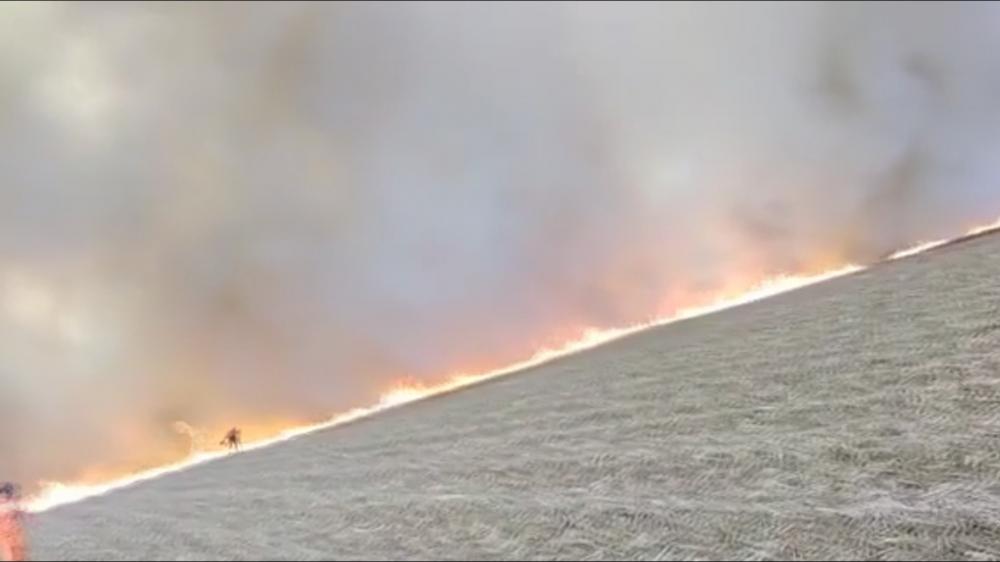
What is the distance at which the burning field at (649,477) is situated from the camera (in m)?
0.63

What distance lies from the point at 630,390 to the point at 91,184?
1.86m

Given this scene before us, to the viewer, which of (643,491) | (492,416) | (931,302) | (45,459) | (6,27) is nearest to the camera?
(643,491)

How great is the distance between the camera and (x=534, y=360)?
2.36 m

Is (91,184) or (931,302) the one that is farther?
(91,184)

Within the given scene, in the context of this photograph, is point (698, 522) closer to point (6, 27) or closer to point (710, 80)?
point (6, 27)

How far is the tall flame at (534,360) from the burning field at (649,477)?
1.38ft

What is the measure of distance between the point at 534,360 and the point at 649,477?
63.2 inches

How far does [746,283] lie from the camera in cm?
303

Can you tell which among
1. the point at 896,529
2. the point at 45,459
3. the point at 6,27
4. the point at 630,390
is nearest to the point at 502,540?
the point at 896,529

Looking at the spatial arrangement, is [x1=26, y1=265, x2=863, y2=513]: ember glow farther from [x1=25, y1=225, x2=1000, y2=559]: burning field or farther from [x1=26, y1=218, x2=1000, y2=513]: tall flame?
[x1=25, y1=225, x2=1000, y2=559]: burning field

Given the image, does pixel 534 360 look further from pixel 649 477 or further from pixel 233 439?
pixel 649 477

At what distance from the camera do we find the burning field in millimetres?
628

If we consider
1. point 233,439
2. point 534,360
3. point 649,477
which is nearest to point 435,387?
point 534,360

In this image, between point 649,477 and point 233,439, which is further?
point 233,439
